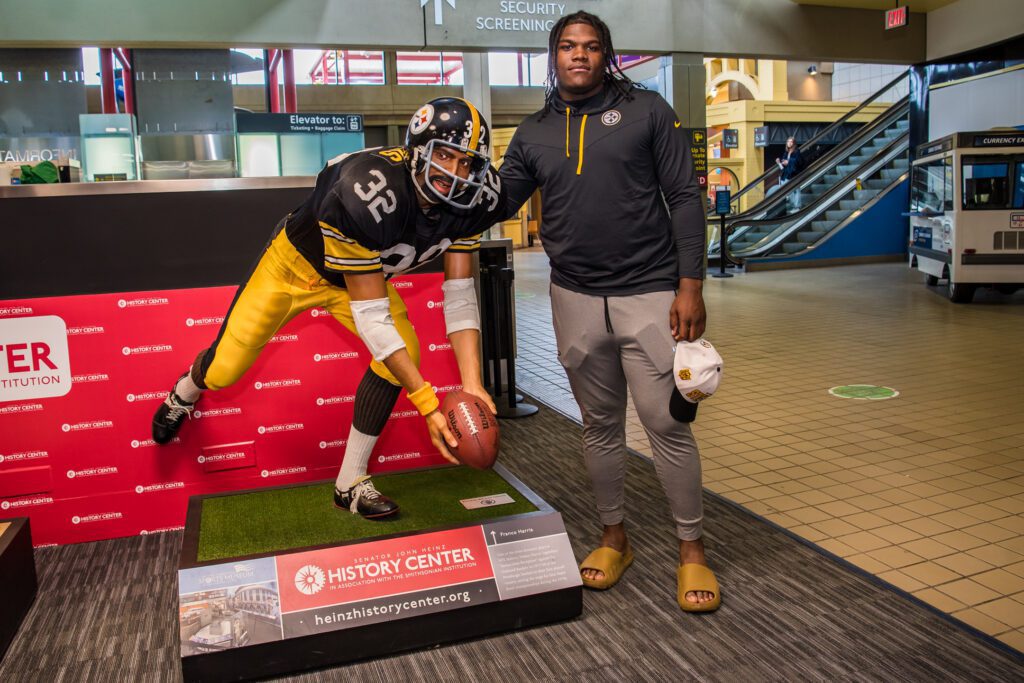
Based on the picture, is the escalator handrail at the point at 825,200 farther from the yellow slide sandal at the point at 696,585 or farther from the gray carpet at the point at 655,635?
the yellow slide sandal at the point at 696,585

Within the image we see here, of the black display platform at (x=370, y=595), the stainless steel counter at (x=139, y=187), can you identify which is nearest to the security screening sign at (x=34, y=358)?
the stainless steel counter at (x=139, y=187)

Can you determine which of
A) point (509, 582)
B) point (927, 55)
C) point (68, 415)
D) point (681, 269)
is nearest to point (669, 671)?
point (509, 582)

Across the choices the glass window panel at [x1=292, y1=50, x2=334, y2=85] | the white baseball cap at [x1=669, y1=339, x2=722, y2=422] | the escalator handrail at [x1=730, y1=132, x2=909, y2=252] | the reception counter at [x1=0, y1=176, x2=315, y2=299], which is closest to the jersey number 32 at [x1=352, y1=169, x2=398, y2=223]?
the white baseball cap at [x1=669, y1=339, x2=722, y2=422]

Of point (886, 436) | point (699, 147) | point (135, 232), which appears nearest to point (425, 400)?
point (135, 232)

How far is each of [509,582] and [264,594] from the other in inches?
27.7

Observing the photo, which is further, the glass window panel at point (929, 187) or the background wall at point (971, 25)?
the background wall at point (971, 25)

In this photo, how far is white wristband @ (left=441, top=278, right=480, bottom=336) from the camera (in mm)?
2689

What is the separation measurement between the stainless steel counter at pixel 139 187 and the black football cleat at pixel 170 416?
0.82m

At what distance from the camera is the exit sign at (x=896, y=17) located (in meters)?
11.0

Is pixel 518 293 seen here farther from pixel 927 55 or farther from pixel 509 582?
pixel 509 582

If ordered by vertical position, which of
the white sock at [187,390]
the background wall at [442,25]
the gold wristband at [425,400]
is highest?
the background wall at [442,25]

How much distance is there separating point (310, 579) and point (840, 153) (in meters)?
15.9

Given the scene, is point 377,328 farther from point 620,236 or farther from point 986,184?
point 986,184

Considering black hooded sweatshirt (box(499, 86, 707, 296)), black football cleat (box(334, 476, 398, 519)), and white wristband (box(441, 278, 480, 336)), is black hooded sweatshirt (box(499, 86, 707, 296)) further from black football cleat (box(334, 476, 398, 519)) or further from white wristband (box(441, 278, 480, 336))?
black football cleat (box(334, 476, 398, 519))
